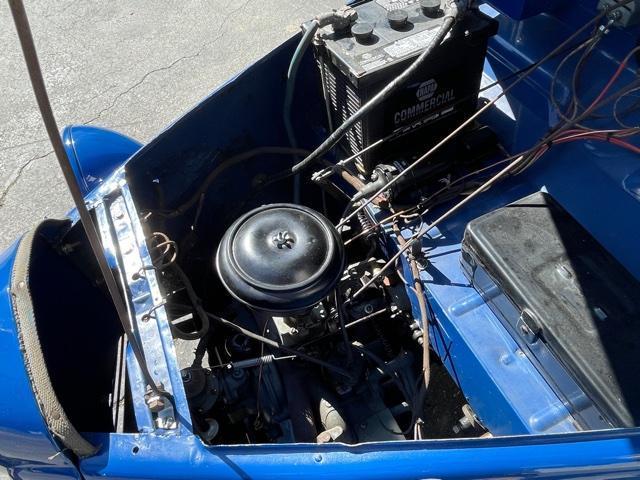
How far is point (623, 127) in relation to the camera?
1.73m

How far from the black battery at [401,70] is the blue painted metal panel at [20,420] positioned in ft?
4.04

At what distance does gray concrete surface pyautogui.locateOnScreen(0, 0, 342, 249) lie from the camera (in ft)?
12.7

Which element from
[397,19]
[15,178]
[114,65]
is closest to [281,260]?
[397,19]

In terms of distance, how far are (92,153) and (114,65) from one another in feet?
8.85

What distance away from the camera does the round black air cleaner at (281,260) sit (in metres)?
1.66

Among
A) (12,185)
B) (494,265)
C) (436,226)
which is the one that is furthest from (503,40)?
(12,185)

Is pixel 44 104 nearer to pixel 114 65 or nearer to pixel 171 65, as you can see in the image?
pixel 171 65

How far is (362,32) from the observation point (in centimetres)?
189

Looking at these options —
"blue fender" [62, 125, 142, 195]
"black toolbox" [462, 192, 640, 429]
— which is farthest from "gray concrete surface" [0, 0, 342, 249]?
"black toolbox" [462, 192, 640, 429]

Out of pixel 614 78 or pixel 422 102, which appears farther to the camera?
pixel 422 102

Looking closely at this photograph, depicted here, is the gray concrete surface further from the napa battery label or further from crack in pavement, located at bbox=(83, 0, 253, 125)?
the napa battery label

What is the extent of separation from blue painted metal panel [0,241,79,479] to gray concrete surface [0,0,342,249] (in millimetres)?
2237

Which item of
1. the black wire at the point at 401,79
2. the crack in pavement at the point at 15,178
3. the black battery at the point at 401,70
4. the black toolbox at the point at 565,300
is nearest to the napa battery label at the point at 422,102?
the black battery at the point at 401,70

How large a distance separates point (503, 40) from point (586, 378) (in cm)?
130
